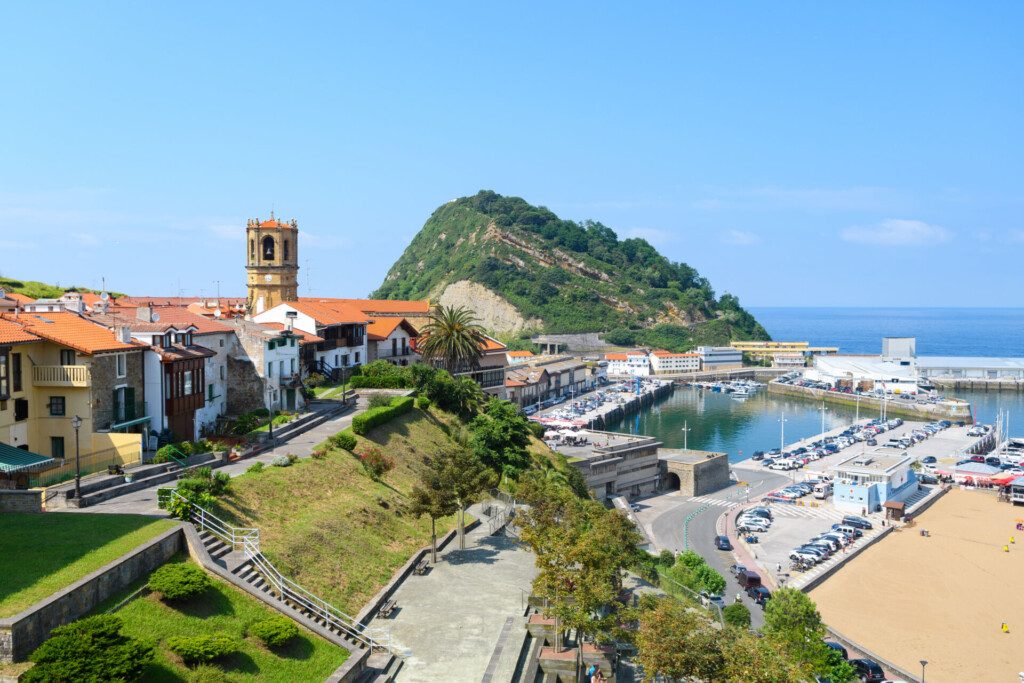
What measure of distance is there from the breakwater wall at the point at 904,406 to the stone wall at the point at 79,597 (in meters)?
127

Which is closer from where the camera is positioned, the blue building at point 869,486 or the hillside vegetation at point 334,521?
the hillside vegetation at point 334,521

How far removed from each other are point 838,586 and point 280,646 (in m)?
37.9

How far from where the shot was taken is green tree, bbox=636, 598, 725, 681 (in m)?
21.3

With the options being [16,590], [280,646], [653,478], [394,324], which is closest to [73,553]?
[16,590]

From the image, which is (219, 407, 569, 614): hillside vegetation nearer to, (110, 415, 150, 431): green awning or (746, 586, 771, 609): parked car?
(110, 415, 150, 431): green awning

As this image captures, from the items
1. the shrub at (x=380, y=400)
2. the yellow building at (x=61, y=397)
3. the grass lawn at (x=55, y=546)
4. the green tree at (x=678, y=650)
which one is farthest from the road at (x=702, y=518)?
the yellow building at (x=61, y=397)

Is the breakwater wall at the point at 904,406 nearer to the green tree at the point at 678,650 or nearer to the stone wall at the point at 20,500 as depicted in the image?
the green tree at the point at 678,650

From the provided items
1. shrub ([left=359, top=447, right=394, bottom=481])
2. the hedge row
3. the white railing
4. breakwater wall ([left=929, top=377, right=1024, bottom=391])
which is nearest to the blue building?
the hedge row

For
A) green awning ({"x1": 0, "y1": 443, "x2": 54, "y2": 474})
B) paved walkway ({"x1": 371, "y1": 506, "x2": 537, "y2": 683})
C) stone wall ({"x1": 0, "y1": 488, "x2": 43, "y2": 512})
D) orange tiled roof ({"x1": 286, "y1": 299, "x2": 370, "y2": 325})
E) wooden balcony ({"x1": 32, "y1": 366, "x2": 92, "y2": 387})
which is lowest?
paved walkway ({"x1": 371, "y1": 506, "x2": 537, "y2": 683})

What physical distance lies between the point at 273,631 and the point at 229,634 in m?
1.02

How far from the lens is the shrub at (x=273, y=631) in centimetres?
2056

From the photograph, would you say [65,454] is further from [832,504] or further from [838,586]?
[832,504]

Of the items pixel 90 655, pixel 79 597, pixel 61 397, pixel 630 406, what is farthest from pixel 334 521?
pixel 630 406

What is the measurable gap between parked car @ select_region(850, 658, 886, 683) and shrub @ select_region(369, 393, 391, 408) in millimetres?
26476
